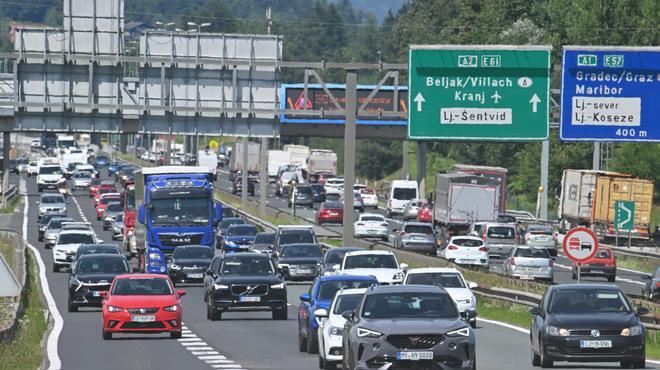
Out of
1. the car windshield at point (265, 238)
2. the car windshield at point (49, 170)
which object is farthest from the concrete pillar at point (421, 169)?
the car windshield at point (265, 238)

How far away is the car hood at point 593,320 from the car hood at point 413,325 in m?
3.35

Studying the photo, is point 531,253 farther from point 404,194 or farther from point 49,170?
point 49,170

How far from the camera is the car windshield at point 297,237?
207ft

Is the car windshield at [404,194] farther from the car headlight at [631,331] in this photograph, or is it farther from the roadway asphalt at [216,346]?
the car headlight at [631,331]

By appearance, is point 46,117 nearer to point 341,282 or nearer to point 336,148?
point 341,282

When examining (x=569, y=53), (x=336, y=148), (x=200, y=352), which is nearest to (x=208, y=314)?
(x=200, y=352)

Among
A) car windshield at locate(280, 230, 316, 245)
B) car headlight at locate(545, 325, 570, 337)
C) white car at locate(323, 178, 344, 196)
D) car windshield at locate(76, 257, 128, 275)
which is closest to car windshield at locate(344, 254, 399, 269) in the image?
car windshield at locate(76, 257, 128, 275)

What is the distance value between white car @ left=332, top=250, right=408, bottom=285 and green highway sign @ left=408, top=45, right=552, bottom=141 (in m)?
7.56

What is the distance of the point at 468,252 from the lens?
2478 inches

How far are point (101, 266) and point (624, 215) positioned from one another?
35407mm

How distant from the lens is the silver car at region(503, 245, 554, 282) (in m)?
56.2

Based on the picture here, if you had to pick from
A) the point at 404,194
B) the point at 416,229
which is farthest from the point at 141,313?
the point at 404,194

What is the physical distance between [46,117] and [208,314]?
23542 mm

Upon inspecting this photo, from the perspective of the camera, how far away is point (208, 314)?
4169 centimetres
